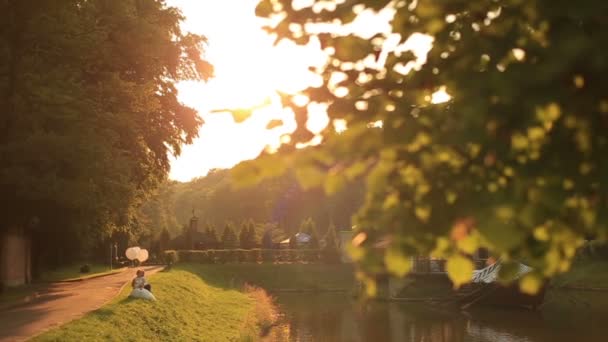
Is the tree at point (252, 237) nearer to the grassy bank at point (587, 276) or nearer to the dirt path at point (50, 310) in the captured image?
the grassy bank at point (587, 276)

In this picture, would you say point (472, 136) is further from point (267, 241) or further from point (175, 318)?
point (267, 241)

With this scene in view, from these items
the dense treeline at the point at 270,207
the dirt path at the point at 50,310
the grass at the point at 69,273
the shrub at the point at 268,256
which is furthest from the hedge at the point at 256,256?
the dirt path at the point at 50,310

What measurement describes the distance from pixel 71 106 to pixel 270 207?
304 feet

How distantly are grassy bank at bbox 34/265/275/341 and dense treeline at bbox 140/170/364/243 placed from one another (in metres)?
53.5

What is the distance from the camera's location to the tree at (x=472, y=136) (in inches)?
133

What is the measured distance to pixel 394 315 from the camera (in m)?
38.8

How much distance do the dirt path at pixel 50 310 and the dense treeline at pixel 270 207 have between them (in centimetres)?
6049

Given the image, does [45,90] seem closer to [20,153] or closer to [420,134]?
[20,153]

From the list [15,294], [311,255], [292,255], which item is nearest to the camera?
[15,294]

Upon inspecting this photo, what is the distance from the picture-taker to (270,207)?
117188mm

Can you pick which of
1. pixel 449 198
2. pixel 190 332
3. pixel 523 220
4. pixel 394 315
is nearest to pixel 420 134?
pixel 449 198

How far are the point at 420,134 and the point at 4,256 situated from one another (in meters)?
31.1

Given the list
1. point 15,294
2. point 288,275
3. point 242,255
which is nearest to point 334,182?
point 15,294

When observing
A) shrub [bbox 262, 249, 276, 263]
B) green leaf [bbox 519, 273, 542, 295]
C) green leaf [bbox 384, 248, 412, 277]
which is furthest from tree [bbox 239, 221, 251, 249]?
green leaf [bbox 519, 273, 542, 295]
